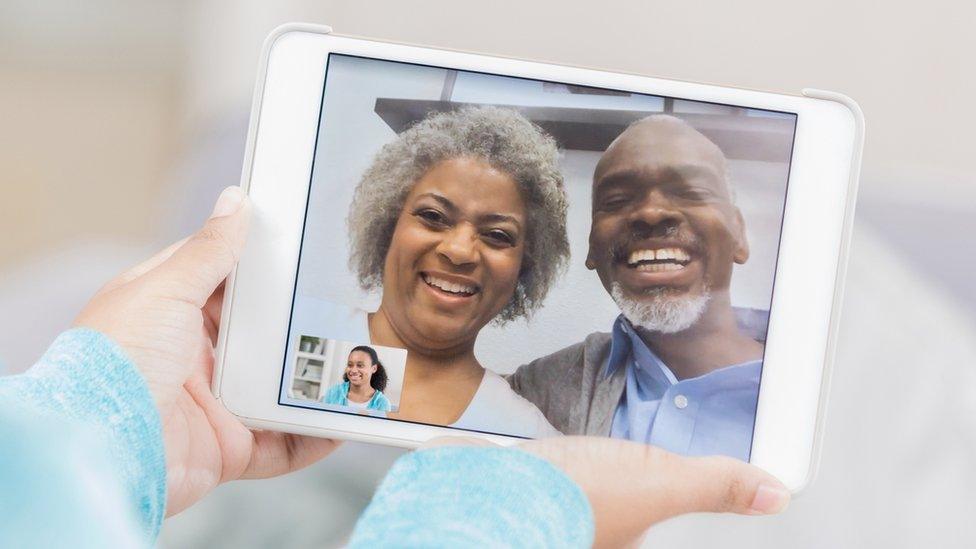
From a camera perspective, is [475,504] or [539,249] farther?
[539,249]

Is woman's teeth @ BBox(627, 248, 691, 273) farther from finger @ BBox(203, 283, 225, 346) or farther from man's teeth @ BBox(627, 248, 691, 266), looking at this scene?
finger @ BBox(203, 283, 225, 346)

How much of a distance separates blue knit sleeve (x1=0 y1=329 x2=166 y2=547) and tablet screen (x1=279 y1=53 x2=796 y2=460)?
9 cm

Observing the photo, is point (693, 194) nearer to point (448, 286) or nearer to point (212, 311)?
point (448, 286)

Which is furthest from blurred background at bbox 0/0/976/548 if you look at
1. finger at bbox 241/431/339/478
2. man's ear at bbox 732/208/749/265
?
man's ear at bbox 732/208/749/265

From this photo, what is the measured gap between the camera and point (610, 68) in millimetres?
517

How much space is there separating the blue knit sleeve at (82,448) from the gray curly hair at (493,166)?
0.14 metres

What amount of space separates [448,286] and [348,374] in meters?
0.08

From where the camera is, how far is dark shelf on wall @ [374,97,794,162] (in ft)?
1.35

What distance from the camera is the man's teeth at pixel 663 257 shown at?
1.34 feet

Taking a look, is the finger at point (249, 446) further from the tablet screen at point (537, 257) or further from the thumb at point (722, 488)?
the thumb at point (722, 488)

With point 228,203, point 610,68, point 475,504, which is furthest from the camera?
point 610,68

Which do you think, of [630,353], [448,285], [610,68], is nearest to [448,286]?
[448,285]

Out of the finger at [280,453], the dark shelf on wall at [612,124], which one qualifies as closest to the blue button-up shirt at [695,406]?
the dark shelf on wall at [612,124]

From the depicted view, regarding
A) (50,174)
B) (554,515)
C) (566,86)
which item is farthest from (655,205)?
(50,174)
